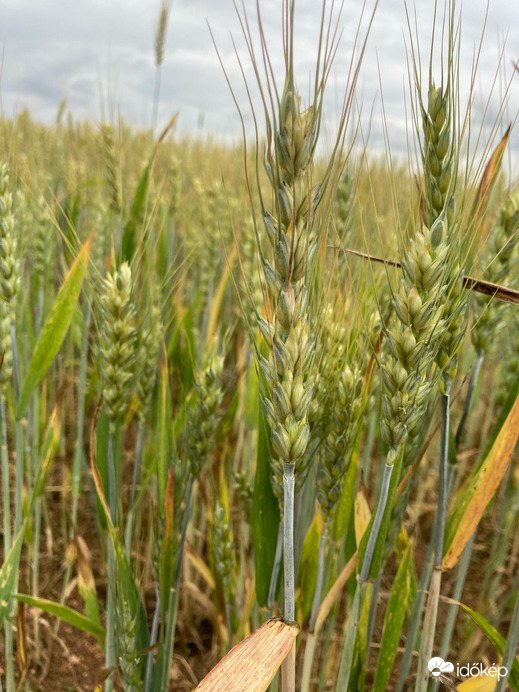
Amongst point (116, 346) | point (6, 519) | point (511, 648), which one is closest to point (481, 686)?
point (511, 648)

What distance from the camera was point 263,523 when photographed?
0.99 metres

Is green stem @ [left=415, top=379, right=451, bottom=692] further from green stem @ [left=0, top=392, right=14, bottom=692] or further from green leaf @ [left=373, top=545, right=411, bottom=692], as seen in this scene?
green stem @ [left=0, top=392, right=14, bottom=692]

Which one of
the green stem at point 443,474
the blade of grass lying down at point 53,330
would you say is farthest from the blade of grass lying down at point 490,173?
the blade of grass lying down at point 53,330

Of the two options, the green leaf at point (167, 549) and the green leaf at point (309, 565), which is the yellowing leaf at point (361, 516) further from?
the green leaf at point (167, 549)

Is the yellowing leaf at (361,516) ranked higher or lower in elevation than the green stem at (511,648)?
higher

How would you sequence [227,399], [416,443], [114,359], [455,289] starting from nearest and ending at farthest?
[455,289] < [416,443] < [114,359] < [227,399]

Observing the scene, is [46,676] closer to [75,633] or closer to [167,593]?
[75,633]

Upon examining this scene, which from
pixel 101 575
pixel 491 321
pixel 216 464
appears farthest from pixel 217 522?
pixel 101 575

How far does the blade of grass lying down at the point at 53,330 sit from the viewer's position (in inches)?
49.2

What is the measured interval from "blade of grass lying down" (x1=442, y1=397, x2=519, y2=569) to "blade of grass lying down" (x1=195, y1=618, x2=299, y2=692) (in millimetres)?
399

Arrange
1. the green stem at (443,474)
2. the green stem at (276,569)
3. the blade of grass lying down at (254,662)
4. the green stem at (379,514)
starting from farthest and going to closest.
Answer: the green stem at (276,569) < the green stem at (443,474) < the green stem at (379,514) < the blade of grass lying down at (254,662)

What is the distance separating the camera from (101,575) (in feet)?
6.73

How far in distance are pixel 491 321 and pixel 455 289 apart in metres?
0.34

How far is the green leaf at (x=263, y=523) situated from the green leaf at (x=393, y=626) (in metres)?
0.24
